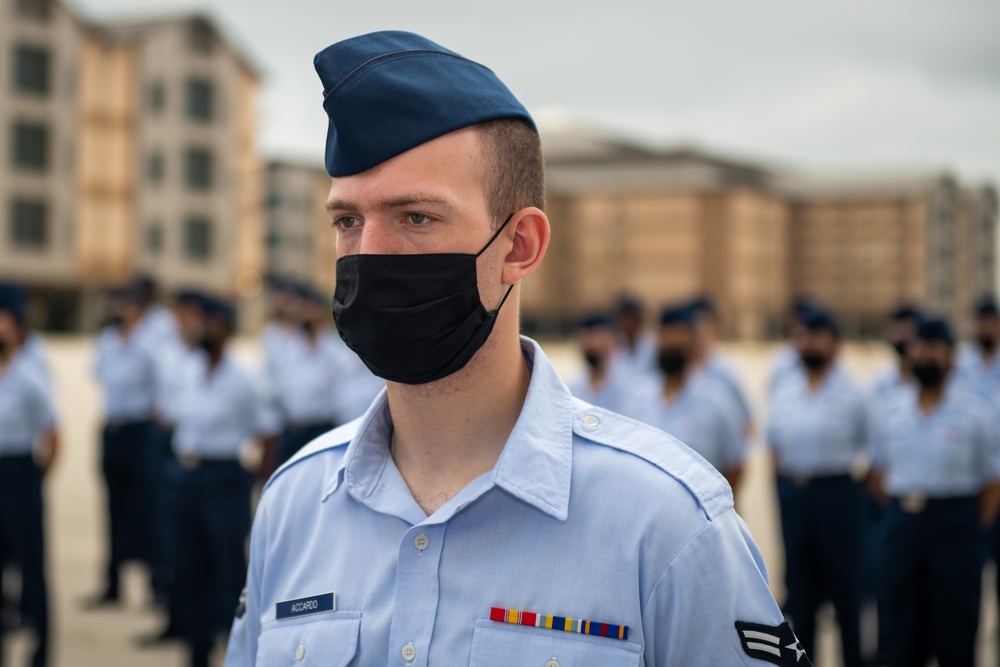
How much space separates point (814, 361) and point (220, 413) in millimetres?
4083

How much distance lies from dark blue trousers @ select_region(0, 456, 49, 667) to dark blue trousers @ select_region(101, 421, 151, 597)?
223cm

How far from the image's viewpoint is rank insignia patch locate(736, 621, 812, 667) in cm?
160

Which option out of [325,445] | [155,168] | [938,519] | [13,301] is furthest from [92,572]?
[155,168]

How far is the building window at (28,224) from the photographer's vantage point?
43688 millimetres

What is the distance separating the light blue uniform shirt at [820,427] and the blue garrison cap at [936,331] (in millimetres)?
907

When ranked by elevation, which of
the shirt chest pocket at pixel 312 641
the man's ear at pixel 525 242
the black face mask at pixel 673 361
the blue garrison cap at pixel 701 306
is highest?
the man's ear at pixel 525 242

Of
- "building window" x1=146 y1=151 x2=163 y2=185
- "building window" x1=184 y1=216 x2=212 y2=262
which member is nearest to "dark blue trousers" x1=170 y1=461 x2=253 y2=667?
"building window" x1=184 y1=216 x2=212 y2=262

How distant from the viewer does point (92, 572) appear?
927 centimetres

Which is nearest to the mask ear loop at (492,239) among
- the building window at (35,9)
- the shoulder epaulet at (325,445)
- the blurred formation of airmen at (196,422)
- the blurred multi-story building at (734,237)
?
the shoulder epaulet at (325,445)

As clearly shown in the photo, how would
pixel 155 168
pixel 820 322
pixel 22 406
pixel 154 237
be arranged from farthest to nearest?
pixel 155 168
pixel 154 237
pixel 820 322
pixel 22 406

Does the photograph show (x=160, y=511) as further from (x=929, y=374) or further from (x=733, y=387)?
(x=929, y=374)

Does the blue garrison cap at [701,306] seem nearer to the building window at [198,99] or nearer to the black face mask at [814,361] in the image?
the black face mask at [814,361]

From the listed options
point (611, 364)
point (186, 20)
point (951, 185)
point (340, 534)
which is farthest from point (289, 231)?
point (340, 534)

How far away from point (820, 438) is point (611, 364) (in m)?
3.07
